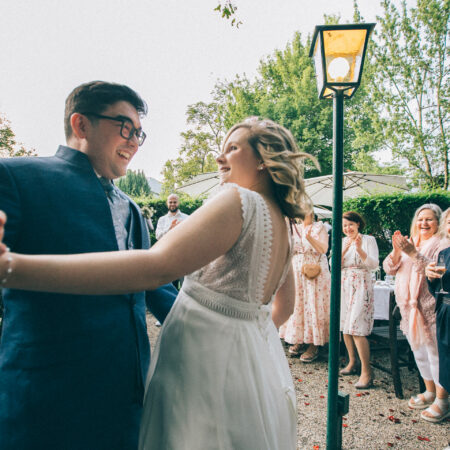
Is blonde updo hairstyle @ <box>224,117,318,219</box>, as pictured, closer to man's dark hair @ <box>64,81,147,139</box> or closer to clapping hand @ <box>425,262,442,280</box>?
man's dark hair @ <box>64,81,147,139</box>

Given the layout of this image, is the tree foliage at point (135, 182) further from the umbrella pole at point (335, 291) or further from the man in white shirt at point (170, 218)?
the umbrella pole at point (335, 291)

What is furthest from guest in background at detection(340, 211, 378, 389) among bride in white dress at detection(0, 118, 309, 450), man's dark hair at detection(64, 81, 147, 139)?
man's dark hair at detection(64, 81, 147, 139)

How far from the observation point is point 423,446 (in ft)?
10.4

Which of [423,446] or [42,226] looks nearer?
[42,226]

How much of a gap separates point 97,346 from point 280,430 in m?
0.80

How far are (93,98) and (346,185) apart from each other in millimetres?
8004

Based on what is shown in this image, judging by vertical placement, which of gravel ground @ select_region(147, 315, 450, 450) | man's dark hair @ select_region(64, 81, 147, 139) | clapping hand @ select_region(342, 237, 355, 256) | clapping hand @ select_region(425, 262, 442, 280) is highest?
man's dark hair @ select_region(64, 81, 147, 139)

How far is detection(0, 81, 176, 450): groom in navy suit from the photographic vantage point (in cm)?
109

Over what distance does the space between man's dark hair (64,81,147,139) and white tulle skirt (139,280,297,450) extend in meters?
0.88

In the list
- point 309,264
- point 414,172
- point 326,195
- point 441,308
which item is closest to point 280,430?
point 441,308

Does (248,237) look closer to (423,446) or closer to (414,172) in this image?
(423,446)

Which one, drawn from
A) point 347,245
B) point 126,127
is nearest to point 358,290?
point 347,245

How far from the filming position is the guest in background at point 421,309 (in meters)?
3.79

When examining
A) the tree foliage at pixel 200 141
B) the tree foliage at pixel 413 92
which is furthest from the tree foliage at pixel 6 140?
the tree foliage at pixel 413 92
